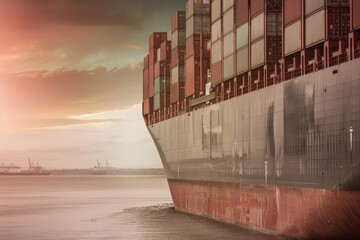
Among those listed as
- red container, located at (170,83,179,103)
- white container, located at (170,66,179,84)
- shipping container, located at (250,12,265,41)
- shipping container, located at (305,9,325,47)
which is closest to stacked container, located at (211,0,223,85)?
shipping container, located at (250,12,265,41)

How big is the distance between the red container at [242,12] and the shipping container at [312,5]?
9.90 m

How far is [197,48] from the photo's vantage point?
5975 cm

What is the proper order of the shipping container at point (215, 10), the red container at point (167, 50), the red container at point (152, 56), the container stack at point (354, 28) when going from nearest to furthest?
the container stack at point (354, 28), the shipping container at point (215, 10), the red container at point (167, 50), the red container at point (152, 56)

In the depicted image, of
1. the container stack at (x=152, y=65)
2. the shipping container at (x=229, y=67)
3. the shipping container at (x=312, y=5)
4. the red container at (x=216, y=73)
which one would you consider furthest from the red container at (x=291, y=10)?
the container stack at (x=152, y=65)

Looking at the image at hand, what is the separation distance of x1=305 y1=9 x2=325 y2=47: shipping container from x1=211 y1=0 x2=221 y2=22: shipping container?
17.2 metres

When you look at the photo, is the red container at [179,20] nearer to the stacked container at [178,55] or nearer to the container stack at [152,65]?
the stacked container at [178,55]

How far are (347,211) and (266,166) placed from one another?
11021 mm

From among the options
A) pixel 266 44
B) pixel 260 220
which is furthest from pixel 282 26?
pixel 260 220

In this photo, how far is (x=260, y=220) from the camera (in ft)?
137

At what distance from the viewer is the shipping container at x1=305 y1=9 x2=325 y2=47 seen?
112 feet

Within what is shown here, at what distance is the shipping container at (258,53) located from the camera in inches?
1678

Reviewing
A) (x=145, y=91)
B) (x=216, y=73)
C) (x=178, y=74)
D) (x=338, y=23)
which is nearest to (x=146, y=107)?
(x=145, y=91)

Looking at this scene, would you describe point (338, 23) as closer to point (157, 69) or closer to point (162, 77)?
point (162, 77)

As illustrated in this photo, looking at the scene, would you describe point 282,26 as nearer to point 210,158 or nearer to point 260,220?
point 260,220
